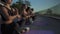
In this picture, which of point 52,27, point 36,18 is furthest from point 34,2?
point 52,27

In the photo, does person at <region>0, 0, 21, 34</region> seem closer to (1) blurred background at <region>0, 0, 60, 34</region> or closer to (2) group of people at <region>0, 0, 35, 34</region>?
(2) group of people at <region>0, 0, 35, 34</region>

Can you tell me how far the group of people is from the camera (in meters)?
0.98

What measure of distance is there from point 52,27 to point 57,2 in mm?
215

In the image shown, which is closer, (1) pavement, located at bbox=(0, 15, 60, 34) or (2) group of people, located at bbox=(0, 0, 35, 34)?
(2) group of people, located at bbox=(0, 0, 35, 34)

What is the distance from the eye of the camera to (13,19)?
1006 millimetres

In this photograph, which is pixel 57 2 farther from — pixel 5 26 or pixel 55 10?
pixel 5 26

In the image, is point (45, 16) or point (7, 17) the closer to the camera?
point (7, 17)

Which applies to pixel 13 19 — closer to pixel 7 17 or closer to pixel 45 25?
pixel 7 17

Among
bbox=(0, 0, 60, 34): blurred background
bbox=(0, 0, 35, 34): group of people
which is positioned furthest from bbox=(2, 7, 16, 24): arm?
bbox=(0, 0, 60, 34): blurred background

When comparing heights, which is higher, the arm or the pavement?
the arm

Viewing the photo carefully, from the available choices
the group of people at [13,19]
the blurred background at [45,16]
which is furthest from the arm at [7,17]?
the blurred background at [45,16]

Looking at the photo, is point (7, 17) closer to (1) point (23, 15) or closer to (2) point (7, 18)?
(2) point (7, 18)

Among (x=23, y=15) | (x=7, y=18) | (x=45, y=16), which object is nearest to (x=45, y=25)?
(x=45, y=16)

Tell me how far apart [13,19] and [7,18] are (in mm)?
45
